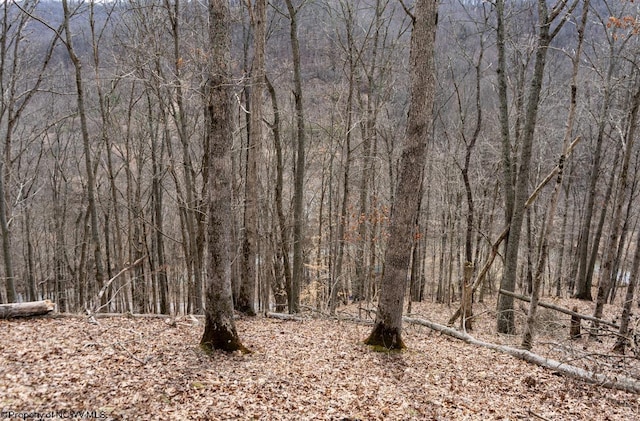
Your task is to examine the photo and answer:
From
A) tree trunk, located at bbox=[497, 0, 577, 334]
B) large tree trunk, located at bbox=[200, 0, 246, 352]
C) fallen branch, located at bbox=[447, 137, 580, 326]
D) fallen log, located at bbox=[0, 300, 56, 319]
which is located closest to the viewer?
large tree trunk, located at bbox=[200, 0, 246, 352]

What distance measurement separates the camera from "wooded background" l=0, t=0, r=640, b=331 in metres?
10.2

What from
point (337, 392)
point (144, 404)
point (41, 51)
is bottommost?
point (337, 392)

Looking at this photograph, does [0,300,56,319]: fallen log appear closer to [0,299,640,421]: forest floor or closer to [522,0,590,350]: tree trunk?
[0,299,640,421]: forest floor

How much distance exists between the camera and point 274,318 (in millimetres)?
9195

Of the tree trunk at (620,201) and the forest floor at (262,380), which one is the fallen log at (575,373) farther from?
the tree trunk at (620,201)

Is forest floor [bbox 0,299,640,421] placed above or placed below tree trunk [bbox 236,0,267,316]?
below

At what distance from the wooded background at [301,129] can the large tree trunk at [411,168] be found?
9.39 ft

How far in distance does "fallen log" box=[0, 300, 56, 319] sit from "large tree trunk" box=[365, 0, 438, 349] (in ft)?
20.2

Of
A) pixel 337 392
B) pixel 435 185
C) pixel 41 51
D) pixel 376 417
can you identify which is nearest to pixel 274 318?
pixel 337 392

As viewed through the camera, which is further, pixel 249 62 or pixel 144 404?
pixel 249 62

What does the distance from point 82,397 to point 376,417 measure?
10.7 feet

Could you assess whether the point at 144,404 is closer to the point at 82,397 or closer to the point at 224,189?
the point at 82,397

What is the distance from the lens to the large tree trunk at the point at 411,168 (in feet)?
19.9

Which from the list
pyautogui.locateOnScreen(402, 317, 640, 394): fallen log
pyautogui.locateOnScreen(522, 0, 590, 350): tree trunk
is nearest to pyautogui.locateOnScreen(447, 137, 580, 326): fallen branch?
pyautogui.locateOnScreen(522, 0, 590, 350): tree trunk
